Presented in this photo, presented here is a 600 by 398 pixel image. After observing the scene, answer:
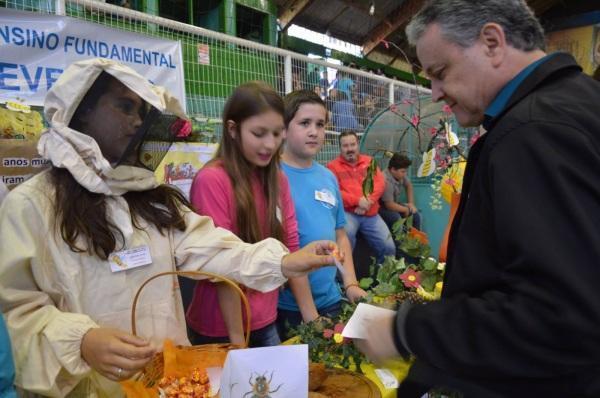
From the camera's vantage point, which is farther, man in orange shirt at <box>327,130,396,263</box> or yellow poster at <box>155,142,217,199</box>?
man in orange shirt at <box>327,130,396,263</box>

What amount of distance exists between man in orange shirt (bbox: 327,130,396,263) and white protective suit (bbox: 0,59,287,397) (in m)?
3.08

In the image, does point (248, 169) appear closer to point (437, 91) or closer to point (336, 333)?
point (336, 333)

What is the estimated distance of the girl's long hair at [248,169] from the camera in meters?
1.78

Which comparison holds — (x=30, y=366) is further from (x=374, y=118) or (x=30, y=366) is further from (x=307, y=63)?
(x=374, y=118)

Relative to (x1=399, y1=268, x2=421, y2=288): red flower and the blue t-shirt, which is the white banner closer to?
the blue t-shirt

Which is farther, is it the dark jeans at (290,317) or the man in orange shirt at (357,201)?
the man in orange shirt at (357,201)

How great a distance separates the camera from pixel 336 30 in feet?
41.4

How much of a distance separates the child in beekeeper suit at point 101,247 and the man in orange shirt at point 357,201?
3.04m

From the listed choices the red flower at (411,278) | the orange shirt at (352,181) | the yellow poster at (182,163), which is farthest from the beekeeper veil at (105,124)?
the orange shirt at (352,181)

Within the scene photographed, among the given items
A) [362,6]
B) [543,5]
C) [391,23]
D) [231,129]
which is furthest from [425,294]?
[543,5]

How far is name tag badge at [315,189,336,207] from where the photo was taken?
226cm

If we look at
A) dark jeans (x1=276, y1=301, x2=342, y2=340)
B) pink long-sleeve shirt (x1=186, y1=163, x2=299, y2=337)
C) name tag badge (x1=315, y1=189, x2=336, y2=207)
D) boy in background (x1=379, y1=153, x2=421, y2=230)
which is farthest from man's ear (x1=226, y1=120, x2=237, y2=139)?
boy in background (x1=379, y1=153, x2=421, y2=230)

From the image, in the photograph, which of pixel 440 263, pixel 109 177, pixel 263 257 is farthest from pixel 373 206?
pixel 109 177

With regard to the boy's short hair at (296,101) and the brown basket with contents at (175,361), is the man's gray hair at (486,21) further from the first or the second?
the boy's short hair at (296,101)
